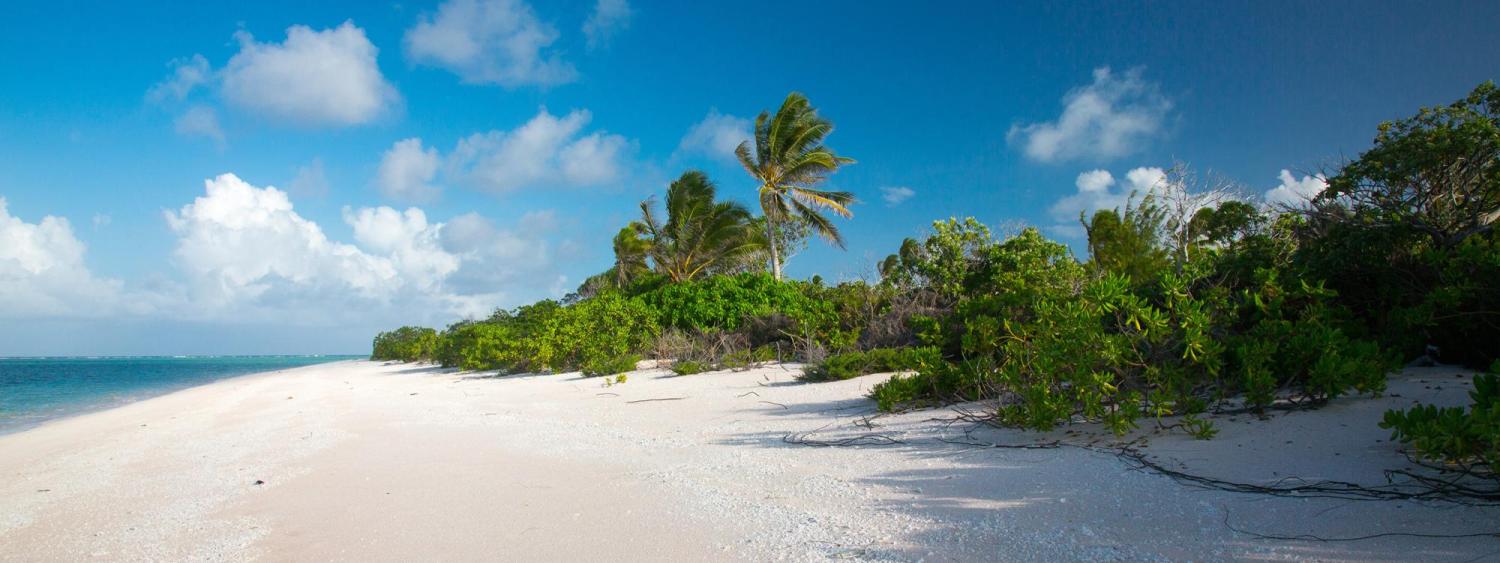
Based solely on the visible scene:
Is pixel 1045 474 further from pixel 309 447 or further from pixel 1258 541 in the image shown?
pixel 309 447

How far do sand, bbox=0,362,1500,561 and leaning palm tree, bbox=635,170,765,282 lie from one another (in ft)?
57.3

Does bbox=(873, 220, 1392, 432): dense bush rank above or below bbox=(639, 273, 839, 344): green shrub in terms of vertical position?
below

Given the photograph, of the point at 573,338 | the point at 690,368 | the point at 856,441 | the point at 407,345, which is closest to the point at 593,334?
the point at 573,338

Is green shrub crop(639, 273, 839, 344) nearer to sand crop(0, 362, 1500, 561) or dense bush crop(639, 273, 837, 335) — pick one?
dense bush crop(639, 273, 837, 335)

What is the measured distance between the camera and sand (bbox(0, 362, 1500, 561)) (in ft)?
8.71

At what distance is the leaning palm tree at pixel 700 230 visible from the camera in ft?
78.0

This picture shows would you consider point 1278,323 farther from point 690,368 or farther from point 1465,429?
point 690,368

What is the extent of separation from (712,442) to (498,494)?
5.89 feet

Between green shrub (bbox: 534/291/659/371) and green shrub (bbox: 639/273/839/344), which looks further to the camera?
green shrub (bbox: 534/291/659/371)

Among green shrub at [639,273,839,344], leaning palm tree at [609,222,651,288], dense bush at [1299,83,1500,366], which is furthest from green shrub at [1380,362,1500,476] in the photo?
leaning palm tree at [609,222,651,288]

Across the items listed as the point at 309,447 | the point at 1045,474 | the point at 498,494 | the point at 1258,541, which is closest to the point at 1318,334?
the point at 1045,474

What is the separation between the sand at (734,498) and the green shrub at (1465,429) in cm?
22

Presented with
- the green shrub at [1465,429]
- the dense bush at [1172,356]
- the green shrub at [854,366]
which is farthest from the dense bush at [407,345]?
the green shrub at [1465,429]

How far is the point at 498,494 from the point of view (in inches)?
155
